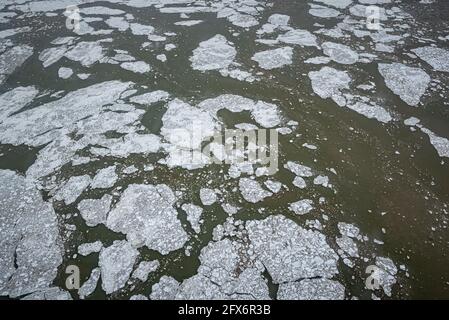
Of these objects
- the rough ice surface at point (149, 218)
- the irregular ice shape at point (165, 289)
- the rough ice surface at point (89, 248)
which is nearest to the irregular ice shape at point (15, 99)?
the rough ice surface at point (149, 218)

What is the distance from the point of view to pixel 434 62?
152 inches

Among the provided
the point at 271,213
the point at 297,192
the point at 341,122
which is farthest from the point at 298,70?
the point at 271,213

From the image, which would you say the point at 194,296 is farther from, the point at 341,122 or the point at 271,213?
the point at 341,122

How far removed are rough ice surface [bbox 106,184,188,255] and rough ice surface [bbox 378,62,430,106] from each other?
2673 mm

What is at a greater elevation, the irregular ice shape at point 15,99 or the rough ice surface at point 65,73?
the rough ice surface at point 65,73

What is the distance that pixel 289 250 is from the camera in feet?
6.97

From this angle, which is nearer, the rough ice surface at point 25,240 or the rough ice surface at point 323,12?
the rough ice surface at point 25,240

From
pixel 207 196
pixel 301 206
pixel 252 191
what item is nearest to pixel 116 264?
pixel 207 196

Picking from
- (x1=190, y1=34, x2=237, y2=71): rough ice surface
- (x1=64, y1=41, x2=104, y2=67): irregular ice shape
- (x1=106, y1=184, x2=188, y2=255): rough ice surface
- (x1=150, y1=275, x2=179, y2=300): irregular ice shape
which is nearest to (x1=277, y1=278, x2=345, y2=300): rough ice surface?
(x1=150, y1=275, x2=179, y2=300): irregular ice shape

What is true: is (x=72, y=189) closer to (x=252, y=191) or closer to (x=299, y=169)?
(x=252, y=191)

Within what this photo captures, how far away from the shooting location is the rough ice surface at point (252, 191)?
2.47m

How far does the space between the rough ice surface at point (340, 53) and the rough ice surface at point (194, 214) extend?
2.75 metres

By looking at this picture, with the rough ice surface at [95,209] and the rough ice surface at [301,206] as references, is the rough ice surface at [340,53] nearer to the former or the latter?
the rough ice surface at [301,206]

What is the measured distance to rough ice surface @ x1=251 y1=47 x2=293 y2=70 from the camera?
3.98 metres
